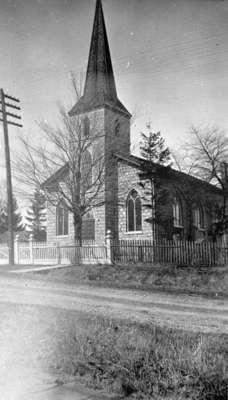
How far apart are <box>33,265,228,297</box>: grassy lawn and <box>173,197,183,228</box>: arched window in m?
13.2

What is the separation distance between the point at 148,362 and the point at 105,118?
80.7 ft

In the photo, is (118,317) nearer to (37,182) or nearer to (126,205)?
(37,182)

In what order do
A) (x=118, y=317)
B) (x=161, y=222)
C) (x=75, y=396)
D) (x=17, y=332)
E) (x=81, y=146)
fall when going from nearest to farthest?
(x=75, y=396) → (x=17, y=332) → (x=118, y=317) → (x=81, y=146) → (x=161, y=222)

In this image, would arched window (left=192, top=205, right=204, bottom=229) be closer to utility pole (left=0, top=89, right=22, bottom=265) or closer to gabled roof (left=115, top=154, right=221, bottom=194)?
gabled roof (left=115, top=154, right=221, bottom=194)

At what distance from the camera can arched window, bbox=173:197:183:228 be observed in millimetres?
30381

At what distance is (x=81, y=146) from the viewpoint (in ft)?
70.8

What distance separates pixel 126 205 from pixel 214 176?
679 centimetres

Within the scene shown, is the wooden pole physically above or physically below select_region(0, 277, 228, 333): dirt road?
above

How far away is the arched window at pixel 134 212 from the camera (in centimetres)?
2830

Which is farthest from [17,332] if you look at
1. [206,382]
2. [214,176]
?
[214,176]

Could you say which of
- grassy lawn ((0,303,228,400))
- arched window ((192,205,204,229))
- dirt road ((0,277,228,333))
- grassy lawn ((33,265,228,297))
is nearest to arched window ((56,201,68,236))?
arched window ((192,205,204,229))

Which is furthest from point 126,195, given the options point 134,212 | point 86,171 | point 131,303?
point 131,303

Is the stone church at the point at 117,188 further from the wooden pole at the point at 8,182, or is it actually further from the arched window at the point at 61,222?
the wooden pole at the point at 8,182

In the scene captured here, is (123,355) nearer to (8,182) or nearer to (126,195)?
(8,182)
